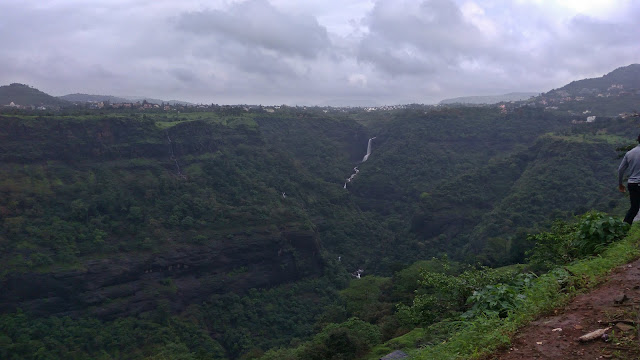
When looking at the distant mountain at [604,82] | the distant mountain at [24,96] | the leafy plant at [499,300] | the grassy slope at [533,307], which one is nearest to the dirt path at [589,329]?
the grassy slope at [533,307]

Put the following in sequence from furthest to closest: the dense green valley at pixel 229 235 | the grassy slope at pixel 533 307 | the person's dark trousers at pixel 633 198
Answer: the dense green valley at pixel 229 235 → the person's dark trousers at pixel 633 198 → the grassy slope at pixel 533 307

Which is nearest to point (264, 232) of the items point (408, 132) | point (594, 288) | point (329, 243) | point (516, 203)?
point (329, 243)

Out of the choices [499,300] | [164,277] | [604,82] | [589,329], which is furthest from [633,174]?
[604,82]

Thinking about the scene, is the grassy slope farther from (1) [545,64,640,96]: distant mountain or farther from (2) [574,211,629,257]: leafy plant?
(1) [545,64,640,96]: distant mountain

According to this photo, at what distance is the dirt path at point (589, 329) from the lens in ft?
12.7

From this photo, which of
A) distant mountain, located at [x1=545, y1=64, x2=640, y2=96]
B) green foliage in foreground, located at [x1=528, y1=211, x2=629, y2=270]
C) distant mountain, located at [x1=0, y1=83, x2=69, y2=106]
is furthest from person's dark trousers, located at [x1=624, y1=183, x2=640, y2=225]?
distant mountain, located at [x1=545, y1=64, x2=640, y2=96]

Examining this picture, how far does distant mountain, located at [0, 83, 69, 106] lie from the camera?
109 meters

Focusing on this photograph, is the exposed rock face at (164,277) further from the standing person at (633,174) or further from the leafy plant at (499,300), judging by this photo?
the standing person at (633,174)

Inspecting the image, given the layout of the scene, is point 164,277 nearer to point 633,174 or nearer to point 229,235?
point 229,235

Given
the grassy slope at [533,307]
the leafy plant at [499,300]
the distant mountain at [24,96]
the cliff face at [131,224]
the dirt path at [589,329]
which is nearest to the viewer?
the dirt path at [589,329]

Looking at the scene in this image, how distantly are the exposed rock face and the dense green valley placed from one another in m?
0.14

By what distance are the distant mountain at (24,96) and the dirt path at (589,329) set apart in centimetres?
12737

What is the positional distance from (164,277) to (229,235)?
889 centimetres

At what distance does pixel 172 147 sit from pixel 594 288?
205ft
